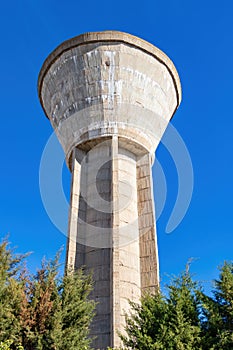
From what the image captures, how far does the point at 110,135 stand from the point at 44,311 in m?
9.85

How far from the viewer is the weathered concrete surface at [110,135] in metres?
16.2

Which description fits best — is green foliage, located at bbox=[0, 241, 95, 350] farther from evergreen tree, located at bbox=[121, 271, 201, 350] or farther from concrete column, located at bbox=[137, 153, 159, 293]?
concrete column, located at bbox=[137, 153, 159, 293]

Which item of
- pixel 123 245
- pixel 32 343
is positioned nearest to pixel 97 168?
pixel 123 245

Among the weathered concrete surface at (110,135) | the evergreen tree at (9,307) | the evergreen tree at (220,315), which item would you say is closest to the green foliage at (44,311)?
the evergreen tree at (9,307)

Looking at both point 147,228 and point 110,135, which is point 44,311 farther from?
point 110,135

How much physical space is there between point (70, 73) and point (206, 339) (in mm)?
13668

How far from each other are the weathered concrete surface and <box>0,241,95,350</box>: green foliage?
16.1ft

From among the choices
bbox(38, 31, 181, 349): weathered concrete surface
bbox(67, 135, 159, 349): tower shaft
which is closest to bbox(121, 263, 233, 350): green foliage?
→ bbox(67, 135, 159, 349): tower shaft

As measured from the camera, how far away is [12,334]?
29.7 feet

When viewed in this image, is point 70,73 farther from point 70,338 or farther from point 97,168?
point 70,338

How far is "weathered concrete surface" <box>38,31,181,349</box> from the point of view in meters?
16.2

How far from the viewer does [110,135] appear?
17.7 metres

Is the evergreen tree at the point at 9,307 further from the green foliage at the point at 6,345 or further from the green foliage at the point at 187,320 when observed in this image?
the green foliage at the point at 187,320

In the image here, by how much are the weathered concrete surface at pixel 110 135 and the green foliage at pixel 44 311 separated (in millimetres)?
4918
